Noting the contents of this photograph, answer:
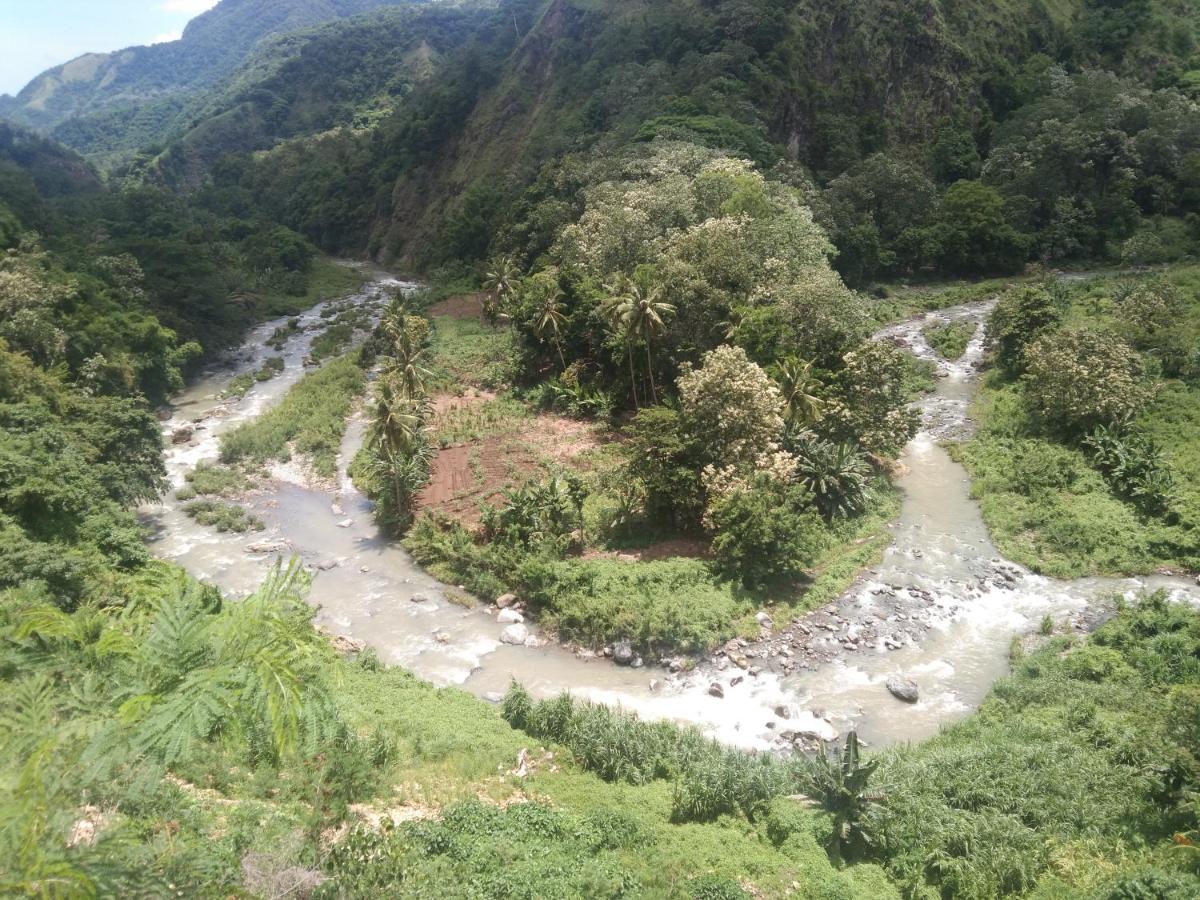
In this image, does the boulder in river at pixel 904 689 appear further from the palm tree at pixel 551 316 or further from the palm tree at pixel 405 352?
the palm tree at pixel 551 316

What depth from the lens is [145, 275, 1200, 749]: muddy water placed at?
22.6 metres

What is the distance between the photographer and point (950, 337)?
53562 millimetres

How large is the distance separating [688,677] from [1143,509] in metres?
21.7

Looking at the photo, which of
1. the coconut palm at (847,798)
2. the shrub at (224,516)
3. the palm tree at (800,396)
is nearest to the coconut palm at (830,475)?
the palm tree at (800,396)

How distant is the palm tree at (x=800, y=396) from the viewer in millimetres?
32500

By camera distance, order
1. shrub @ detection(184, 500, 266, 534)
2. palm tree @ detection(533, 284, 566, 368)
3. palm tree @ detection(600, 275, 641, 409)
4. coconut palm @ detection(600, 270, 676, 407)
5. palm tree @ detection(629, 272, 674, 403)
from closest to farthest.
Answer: shrub @ detection(184, 500, 266, 534)
palm tree @ detection(629, 272, 674, 403)
coconut palm @ detection(600, 270, 676, 407)
palm tree @ detection(600, 275, 641, 409)
palm tree @ detection(533, 284, 566, 368)

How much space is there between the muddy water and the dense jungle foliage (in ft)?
4.02

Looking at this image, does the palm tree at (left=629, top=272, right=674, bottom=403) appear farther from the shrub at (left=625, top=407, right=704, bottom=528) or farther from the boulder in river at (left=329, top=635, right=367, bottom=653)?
the boulder in river at (left=329, top=635, right=367, bottom=653)

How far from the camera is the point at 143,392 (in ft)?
152

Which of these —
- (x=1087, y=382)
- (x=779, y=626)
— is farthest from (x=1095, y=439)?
(x=779, y=626)

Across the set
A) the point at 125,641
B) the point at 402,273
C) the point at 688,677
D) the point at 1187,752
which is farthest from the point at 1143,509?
the point at 402,273

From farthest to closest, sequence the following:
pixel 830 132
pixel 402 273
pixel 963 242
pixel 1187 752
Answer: pixel 402 273 → pixel 830 132 → pixel 963 242 → pixel 1187 752

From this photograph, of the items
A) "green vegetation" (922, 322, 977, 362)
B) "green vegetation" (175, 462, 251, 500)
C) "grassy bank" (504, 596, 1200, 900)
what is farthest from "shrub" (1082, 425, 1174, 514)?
"green vegetation" (175, 462, 251, 500)

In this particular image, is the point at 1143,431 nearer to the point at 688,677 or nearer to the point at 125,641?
the point at 688,677
